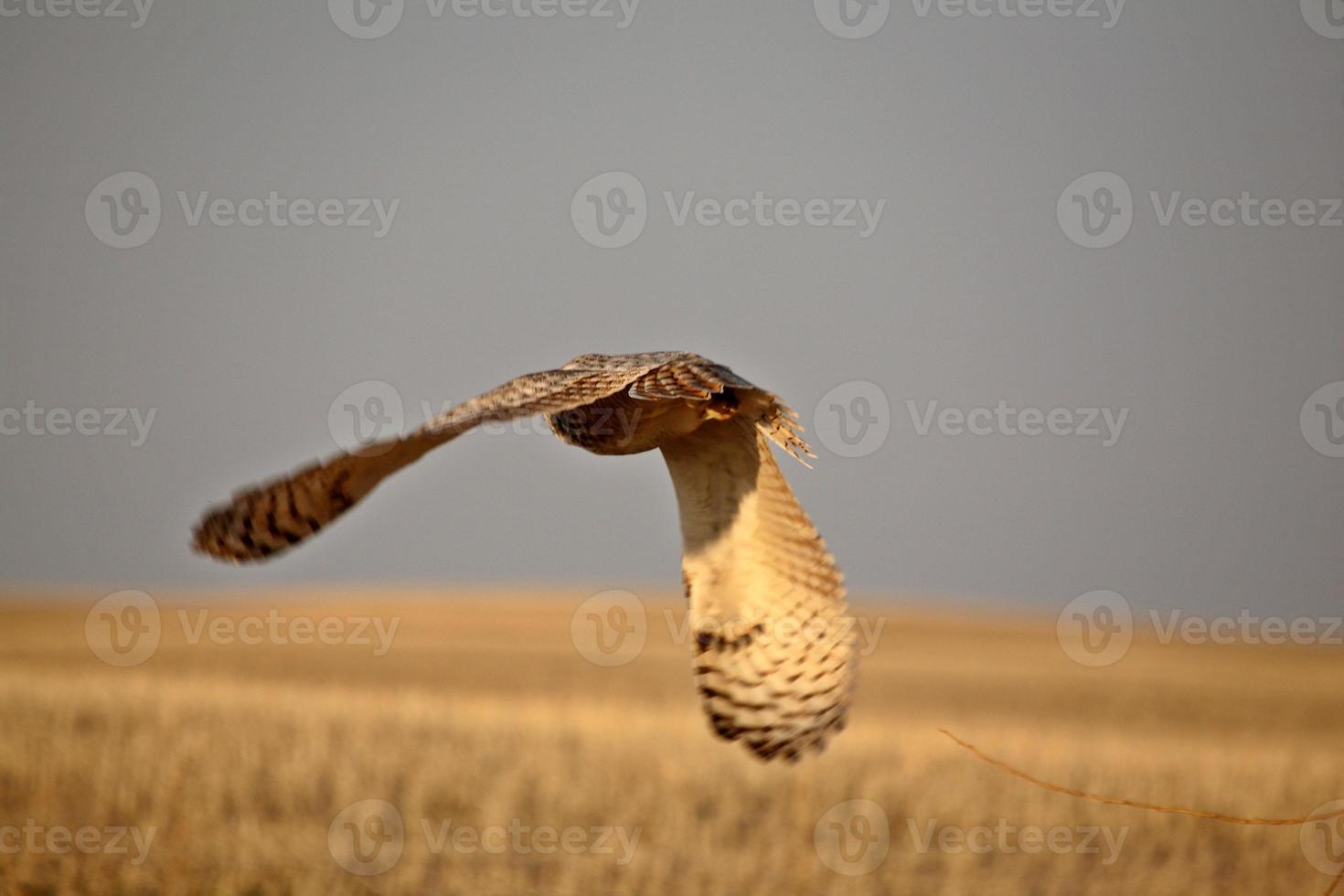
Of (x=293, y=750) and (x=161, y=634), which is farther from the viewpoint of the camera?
(x=161, y=634)

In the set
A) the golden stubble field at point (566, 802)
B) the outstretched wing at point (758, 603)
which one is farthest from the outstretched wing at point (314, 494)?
the golden stubble field at point (566, 802)

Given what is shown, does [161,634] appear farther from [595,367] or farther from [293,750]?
[595,367]

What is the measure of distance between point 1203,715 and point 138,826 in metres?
19.4

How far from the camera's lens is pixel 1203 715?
21609mm

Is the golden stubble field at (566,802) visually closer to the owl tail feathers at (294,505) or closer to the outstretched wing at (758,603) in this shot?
the outstretched wing at (758,603)

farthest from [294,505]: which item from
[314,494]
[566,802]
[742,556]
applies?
[566,802]

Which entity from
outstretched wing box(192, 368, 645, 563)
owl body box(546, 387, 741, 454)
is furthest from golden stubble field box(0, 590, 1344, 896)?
outstretched wing box(192, 368, 645, 563)

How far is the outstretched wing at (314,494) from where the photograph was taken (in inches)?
111

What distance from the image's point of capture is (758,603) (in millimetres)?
3812

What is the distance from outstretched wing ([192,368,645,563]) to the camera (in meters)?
2.81

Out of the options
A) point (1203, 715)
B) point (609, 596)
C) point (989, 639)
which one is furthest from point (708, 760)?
point (609, 596)

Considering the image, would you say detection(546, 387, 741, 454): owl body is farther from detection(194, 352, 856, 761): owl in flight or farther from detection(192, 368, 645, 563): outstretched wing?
detection(192, 368, 645, 563): outstretched wing

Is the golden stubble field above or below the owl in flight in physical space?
below

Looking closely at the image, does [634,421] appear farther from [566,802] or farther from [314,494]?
[566,802]
